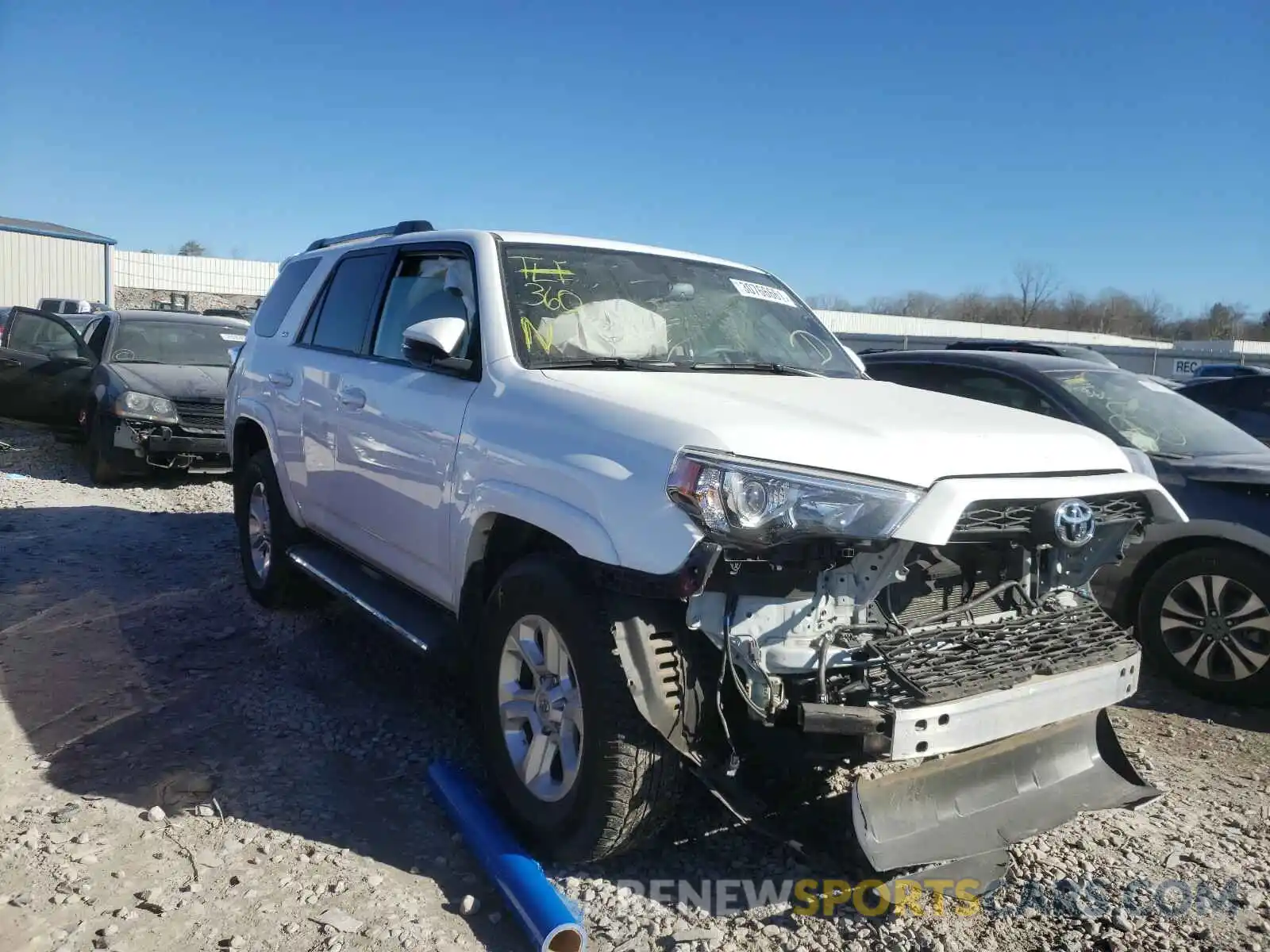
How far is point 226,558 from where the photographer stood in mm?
6844

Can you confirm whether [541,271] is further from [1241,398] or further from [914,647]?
[1241,398]

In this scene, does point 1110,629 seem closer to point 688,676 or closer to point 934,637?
point 934,637

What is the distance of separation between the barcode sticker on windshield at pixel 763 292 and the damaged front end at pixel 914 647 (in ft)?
6.22

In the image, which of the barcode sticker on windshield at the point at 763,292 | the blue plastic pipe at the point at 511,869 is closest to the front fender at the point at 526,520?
the blue plastic pipe at the point at 511,869

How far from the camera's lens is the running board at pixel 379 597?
146 inches

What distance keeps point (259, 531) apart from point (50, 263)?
117 ft

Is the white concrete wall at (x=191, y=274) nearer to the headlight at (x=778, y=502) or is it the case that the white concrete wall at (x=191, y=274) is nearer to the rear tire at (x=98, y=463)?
the rear tire at (x=98, y=463)

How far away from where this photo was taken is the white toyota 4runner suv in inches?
103

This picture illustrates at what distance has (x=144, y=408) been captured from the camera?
9070mm

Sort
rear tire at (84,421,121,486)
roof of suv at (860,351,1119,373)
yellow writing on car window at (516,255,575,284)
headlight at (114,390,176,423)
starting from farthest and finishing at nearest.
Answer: rear tire at (84,421,121,486)
headlight at (114,390,176,423)
roof of suv at (860,351,1119,373)
yellow writing on car window at (516,255,575,284)

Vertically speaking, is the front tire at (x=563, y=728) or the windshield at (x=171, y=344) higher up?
the windshield at (x=171, y=344)

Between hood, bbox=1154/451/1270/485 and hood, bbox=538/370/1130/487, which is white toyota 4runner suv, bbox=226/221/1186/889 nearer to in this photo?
hood, bbox=538/370/1130/487

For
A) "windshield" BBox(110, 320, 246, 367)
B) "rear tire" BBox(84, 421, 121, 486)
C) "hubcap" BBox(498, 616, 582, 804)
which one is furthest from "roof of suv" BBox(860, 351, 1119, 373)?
"rear tire" BBox(84, 421, 121, 486)

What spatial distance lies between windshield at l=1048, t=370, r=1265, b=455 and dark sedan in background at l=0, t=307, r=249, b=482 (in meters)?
6.89
